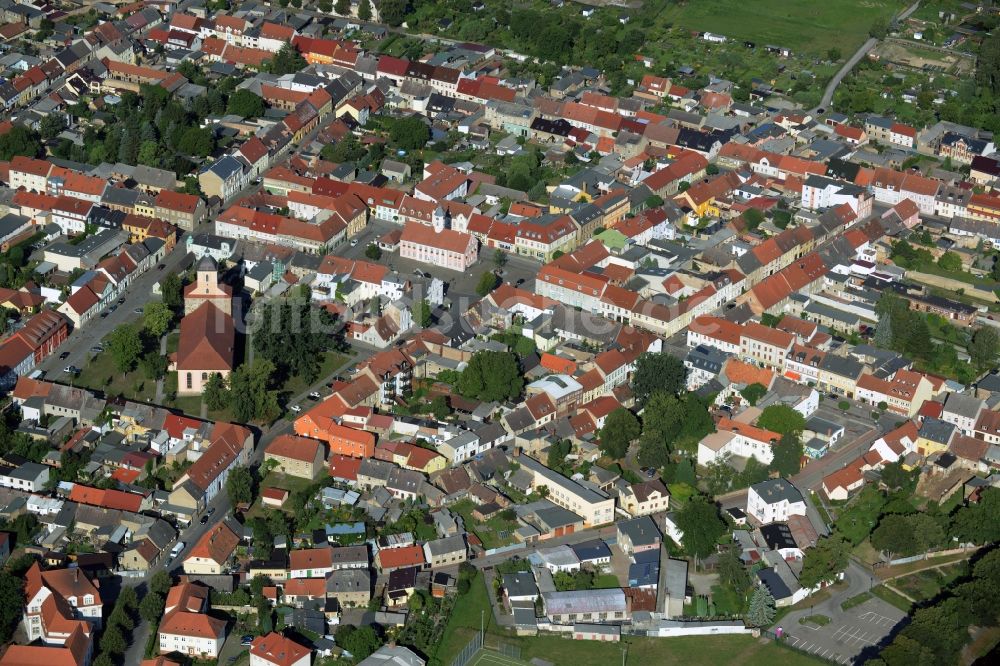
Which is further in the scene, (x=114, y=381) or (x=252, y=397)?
(x=114, y=381)

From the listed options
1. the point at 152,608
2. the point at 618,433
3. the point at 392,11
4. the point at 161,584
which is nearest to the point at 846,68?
the point at 392,11

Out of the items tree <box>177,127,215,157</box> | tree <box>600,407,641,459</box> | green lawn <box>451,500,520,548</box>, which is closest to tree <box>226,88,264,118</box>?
tree <box>177,127,215,157</box>

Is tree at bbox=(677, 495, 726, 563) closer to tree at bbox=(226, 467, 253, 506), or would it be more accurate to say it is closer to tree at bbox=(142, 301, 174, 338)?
tree at bbox=(226, 467, 253, 506)

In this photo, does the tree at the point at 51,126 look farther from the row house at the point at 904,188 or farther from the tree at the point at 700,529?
the tree at the point at 700,529

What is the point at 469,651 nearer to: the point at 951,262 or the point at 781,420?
the point at 781,420

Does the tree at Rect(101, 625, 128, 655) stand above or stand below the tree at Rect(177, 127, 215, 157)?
above

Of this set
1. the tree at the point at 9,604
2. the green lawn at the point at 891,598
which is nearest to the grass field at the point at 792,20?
the green lawn at the point at 891,598

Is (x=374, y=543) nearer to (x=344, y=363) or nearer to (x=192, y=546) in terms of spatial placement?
(x=192, y=546)
